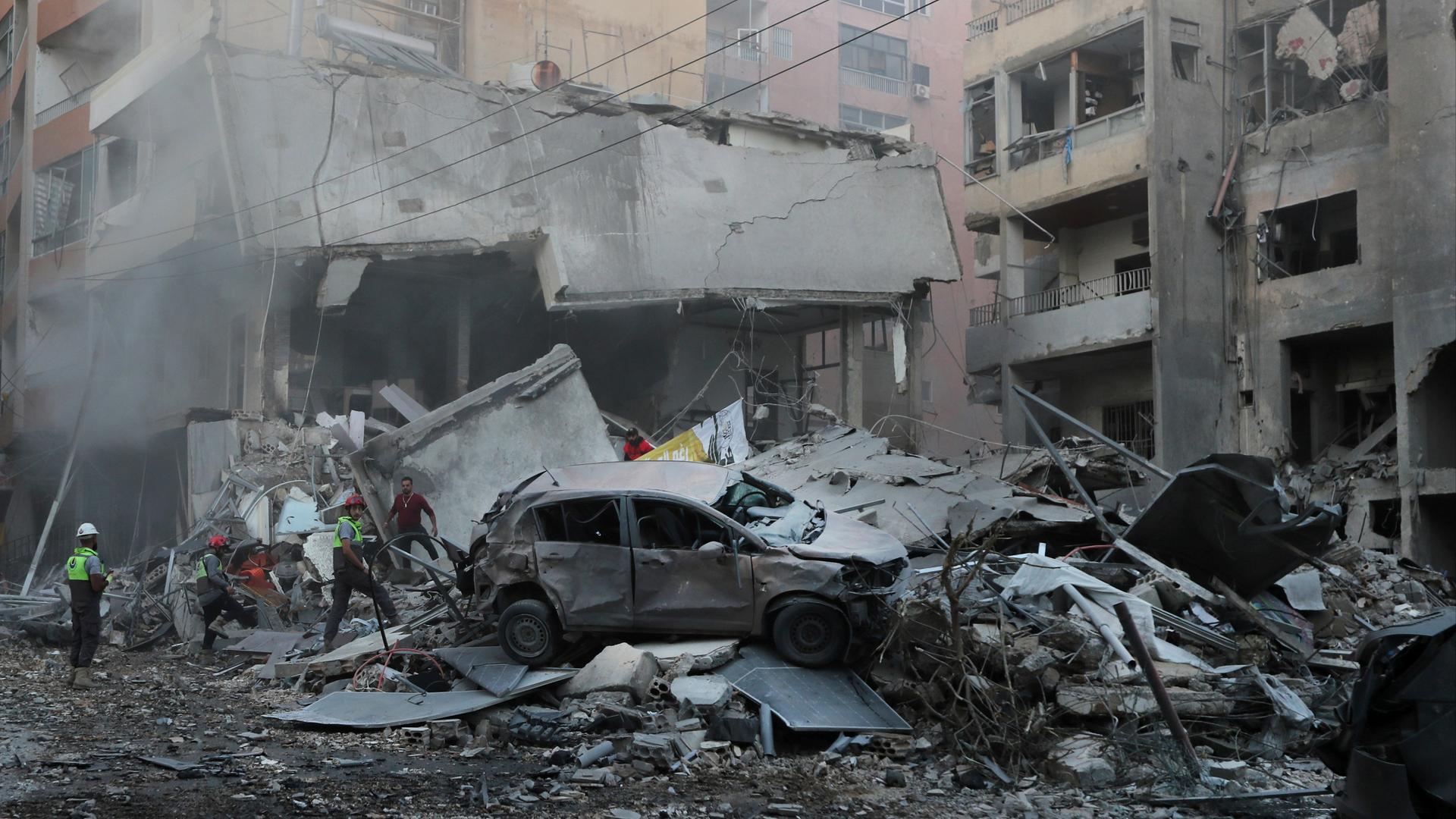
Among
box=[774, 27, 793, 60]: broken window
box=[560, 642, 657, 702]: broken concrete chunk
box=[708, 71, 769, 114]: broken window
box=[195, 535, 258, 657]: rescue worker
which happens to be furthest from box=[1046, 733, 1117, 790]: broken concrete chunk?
box=[774, 27, 793, 60]: broken window

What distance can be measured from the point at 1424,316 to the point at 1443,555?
4271 millimetres

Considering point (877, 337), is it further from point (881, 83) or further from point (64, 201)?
point (64, 201)

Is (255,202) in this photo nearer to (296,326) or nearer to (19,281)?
(296,326)

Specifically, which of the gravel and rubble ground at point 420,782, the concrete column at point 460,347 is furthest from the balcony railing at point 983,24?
the gravel and rubble ground at point 420,782

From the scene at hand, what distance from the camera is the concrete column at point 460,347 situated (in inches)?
950

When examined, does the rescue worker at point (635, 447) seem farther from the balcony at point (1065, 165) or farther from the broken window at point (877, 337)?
the balcony at point (1065, 165)

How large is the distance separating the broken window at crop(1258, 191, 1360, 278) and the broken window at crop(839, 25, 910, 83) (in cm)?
2111

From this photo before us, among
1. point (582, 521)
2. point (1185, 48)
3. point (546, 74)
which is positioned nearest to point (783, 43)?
point (546, 74)

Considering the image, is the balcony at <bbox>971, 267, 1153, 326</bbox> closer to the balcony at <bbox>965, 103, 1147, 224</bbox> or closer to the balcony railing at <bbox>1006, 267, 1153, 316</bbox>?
the balcony railing at <bbox>1006, 267, 1153, 316</bbox>

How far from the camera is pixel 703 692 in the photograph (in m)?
9.38

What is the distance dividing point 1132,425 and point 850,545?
19.2m

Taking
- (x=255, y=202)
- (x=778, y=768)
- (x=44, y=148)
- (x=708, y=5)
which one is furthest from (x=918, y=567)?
(x=708, y=5)

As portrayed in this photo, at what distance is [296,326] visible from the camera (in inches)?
914

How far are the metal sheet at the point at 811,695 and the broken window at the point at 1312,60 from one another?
65.4 feet
